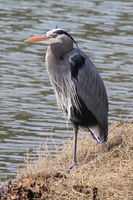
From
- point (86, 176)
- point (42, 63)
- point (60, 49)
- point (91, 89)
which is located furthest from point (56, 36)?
point (42, 63)

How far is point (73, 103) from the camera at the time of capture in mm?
8039

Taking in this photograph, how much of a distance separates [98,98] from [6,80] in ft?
16.3

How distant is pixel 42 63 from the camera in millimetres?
14156

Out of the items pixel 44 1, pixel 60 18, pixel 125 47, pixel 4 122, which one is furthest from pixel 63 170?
pixel 44 1

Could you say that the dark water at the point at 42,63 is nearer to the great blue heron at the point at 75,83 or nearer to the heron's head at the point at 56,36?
the great blue heron at the point at 75,83

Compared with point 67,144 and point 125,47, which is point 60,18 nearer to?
point 125,47

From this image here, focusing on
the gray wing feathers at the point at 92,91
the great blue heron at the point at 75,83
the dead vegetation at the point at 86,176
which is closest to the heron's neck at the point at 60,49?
the great blue heron at the point at 75,83

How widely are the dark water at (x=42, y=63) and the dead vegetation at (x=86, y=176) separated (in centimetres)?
62

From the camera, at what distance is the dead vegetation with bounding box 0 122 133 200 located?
670 cm

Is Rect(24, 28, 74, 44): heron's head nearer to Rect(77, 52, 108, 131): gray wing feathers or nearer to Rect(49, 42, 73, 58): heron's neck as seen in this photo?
Rect(49, 42, 73, 58): heron's neck

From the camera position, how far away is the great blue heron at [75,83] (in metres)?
7.91

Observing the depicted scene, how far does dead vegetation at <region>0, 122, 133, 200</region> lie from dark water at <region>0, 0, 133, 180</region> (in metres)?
0.62

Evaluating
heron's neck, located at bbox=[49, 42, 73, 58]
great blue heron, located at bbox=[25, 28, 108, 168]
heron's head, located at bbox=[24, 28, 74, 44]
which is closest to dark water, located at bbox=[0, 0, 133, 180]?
great blue heron, located at bbox=[25, 28, 108, 168]

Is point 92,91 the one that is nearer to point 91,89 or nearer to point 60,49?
point 91,89
